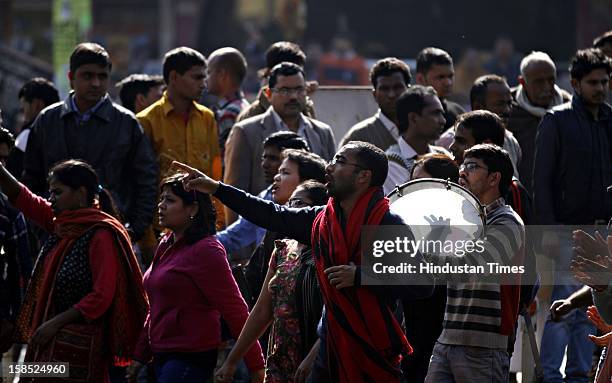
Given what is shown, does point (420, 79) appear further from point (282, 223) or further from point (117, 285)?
point (282, 223)

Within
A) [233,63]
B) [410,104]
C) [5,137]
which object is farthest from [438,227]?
[233,63]

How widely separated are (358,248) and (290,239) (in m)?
0.70

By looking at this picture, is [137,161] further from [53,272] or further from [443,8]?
[443,8]

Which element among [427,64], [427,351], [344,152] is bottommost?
[427,351]

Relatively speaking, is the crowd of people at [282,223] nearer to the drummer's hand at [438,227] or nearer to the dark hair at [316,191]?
the dark hair at [316,191]

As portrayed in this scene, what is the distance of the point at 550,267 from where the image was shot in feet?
33.3

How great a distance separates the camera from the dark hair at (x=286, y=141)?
923 centimetres

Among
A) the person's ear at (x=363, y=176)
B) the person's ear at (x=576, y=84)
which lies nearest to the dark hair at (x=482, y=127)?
the person's ear at (x=576, y=84)

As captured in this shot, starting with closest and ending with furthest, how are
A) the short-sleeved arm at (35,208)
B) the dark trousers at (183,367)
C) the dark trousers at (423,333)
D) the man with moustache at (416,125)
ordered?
1. the dark trousers at (183,367)
2. the dark trousers at (423,333)
3. the short-sleeved arm at (35,208)
4. the man with moustache at (416,125)

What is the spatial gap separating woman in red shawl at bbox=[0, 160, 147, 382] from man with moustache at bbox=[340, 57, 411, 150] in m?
2.19

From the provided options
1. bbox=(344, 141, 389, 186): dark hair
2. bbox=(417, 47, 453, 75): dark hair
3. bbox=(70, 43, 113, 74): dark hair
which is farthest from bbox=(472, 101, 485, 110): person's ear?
bbox=(344, 141, 389, 186): dark hair

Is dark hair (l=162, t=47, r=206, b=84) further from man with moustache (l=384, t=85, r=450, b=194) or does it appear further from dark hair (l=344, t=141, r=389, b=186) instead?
dark hair (l=344, t=141, r=389, b=186)

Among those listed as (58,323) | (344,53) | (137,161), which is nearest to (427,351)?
(58,323)

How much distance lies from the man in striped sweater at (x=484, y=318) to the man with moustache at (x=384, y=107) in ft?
8.52
